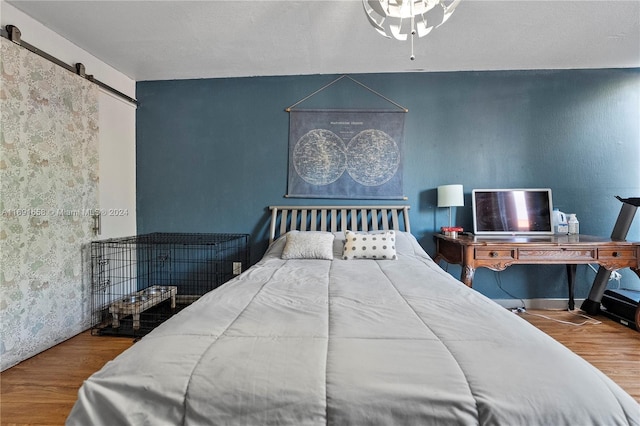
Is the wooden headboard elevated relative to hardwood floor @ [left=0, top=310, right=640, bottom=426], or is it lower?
elevated

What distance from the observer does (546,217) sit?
2.81 meters

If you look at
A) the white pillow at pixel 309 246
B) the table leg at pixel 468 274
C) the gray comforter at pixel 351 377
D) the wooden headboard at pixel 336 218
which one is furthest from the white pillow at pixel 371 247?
the gray comforter at pixel 351 377

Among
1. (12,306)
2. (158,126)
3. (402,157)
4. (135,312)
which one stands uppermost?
(158,126)

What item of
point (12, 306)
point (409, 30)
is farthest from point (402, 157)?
point (12, 306)

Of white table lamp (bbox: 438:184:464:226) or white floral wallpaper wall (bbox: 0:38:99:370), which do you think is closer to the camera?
white floral wallpaper wall (bbox: 0:38:99:370)

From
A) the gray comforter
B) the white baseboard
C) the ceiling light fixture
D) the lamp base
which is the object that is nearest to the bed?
the gray comforter

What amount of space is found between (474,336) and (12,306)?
2.71 meters

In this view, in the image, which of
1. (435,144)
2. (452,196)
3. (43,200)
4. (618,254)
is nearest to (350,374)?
(452,196)

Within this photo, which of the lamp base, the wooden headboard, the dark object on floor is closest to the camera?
the dark object on floor

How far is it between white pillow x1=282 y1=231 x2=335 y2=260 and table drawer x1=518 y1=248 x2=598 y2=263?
1.56 meters

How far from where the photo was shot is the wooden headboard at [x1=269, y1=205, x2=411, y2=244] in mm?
2918

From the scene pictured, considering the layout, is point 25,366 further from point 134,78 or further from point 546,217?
point 546,217

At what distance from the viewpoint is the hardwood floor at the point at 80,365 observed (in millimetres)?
1527

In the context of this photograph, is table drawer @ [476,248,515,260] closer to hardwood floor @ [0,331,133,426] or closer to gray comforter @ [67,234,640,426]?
gray comforter @ [67,234,640,426]
